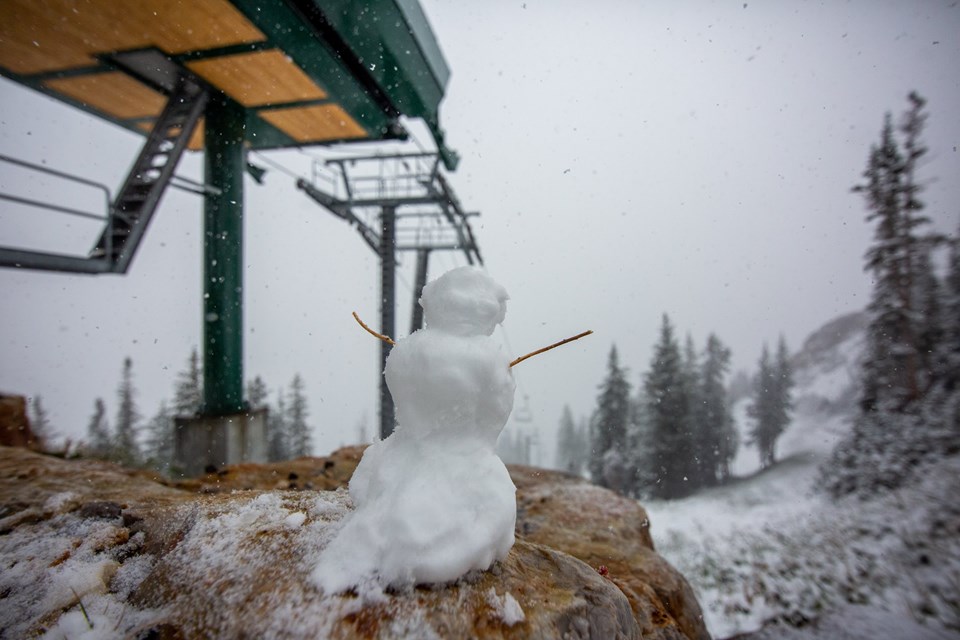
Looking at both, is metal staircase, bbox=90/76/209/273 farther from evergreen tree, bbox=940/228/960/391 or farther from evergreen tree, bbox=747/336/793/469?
evergreen tree, bbox=747/336/793/469

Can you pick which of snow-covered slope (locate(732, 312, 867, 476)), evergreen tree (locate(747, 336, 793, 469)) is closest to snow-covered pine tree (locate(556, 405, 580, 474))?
snow-covered slope (locate(732, 312, 867, 476))

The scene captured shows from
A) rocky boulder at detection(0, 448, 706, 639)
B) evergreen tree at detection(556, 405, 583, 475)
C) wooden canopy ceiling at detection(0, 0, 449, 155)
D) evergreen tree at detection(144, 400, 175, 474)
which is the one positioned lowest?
evergreen tree at detection(556, 405, 583, 475)

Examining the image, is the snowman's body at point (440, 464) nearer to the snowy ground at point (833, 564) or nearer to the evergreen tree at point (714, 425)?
the snowy ground at point (833, 564)

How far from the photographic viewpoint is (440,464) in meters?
2.14

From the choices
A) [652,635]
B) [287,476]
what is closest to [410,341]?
A: [652,635]

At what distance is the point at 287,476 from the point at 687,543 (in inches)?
373

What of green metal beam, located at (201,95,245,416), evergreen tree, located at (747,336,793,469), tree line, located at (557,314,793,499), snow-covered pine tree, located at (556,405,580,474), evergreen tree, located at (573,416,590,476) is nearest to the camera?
green metal beam, located at (201,95,245,416)

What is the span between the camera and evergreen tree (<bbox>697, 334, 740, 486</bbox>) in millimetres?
22547

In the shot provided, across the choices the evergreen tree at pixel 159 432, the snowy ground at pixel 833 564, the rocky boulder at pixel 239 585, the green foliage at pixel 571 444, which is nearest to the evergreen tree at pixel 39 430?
Answer: the rocky boulder at pixel 239 585

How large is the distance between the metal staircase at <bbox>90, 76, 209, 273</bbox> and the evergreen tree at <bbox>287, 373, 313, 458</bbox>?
17270mm

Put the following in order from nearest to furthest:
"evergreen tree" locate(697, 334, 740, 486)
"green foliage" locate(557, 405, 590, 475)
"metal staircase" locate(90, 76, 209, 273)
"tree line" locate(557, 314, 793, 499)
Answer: "metal staircase" locate(90, 76, 209, 273), "tree line" locate(557, 314, 793, 499), "evergreen tree" locate(697, 334, 740, 486), "green foliage" locate(557, 405, 590, 475)

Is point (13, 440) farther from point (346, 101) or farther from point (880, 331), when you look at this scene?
point (880, 331)

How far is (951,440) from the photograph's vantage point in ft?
36.4

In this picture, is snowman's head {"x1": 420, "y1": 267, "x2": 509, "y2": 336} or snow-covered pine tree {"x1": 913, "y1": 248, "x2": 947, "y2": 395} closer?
snowman's head {"x1": 420, "y1": 267, "x2": 509, "y2": 336}
